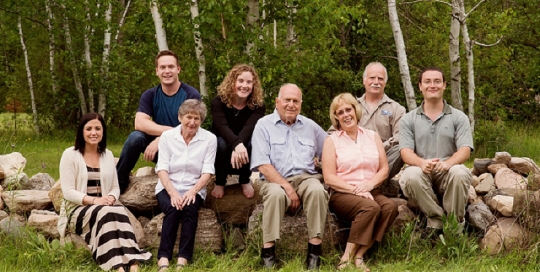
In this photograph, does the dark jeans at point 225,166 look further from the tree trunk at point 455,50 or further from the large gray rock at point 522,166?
the tree trunk at point 455,50

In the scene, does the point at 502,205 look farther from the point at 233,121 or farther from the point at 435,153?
the point at 233,121

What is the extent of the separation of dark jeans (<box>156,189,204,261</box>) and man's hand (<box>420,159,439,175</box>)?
183 cm

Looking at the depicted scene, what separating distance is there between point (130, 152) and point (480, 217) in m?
3.00

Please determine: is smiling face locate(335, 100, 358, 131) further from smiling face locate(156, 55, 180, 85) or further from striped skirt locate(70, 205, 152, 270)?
striped skirt locate(70, 205, 152, 270)

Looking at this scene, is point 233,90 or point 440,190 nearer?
point 440,190

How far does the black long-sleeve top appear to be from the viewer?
209 inches

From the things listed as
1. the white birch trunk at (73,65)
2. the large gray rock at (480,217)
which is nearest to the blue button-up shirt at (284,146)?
the large gray rock at (480,217)

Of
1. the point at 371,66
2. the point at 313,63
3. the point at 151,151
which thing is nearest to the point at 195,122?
the point at 151,151

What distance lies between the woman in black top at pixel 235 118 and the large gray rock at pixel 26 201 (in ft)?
5.31

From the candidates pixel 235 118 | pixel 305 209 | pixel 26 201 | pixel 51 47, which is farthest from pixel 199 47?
pixel 51 47

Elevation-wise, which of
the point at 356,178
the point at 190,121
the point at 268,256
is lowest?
the point at 268,256

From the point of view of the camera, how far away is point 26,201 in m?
5.67

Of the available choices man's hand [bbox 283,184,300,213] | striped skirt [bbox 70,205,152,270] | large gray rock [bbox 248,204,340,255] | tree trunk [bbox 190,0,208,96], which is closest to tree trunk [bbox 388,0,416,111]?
tree trunk [bbox 190,0,208,96]

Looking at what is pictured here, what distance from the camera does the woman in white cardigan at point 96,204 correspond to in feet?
15.5
